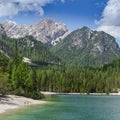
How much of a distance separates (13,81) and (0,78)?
2585 centimetres

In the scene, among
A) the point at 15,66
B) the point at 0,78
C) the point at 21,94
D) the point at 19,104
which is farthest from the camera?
the point at 15,66

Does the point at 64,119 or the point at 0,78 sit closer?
the point at 64,119

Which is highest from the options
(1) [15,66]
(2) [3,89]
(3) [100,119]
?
(1) [15,66]

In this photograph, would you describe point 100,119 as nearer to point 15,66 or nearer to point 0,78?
point 0,78

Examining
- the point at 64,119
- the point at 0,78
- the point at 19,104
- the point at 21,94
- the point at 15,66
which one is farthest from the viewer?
the point at 15,66

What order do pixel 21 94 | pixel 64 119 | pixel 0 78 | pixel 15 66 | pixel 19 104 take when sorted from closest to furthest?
1. pixel 64 119
2. pixel 19 104
3. pixel 0 78
4. pixel 21 94
5. pixel 15 66

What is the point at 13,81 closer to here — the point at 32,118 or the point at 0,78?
the point at 0,78

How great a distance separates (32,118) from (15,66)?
81.7 m

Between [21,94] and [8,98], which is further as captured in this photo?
[21,94]

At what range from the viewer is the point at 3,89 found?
5113 inches

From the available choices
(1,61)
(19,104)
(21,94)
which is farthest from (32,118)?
(1,61)

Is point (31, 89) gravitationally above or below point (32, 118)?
above

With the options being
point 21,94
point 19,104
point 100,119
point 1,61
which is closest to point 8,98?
point 19,104

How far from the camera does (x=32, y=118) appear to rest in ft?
273
